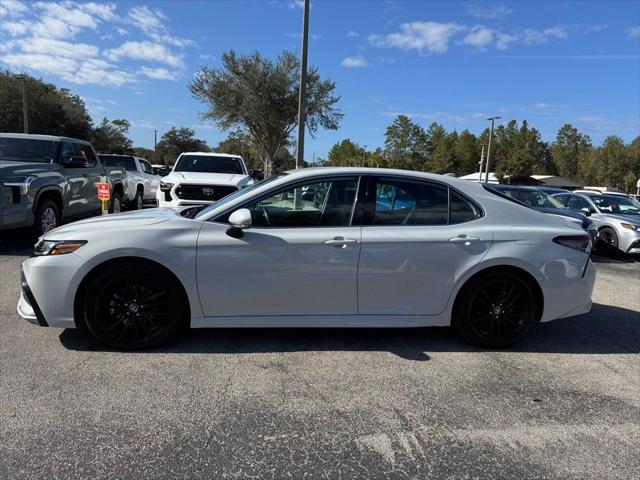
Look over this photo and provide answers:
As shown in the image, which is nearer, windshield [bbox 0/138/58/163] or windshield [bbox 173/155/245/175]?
windshield [bbox 0/138/58/163]

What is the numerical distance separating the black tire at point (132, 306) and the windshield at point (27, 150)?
6.06 m

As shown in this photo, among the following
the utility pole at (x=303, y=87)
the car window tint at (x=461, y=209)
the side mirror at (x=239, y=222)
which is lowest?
the side mirror at (x=239, y=222)

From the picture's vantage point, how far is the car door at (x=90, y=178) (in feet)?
31.7

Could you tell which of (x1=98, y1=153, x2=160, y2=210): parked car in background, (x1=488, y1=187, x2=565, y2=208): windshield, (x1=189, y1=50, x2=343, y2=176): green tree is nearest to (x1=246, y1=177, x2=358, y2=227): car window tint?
(x1=488, y1=187, x2=565, y2=208): windshield

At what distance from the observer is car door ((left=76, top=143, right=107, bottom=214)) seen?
9664 mm

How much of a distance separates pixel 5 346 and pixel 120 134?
7262 centimetres

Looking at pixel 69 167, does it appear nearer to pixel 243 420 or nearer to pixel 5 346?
pixel 5 346

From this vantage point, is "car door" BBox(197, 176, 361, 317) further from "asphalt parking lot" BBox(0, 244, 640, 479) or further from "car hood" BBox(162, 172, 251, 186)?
"car hood" BBox(162, 172, 251, 186)

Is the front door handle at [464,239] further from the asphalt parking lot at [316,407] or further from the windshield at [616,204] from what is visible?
the windshield at [616,204]

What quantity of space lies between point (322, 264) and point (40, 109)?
1828 inches

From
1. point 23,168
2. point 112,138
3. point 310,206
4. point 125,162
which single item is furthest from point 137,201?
point 112,138

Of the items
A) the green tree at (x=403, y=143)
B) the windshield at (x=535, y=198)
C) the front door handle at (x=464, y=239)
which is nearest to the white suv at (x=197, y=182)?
the front door handle at (x=464, y=239)

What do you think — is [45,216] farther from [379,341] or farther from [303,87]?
[303,87]

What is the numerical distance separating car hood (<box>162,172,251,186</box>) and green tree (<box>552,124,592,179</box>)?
8622 cm
